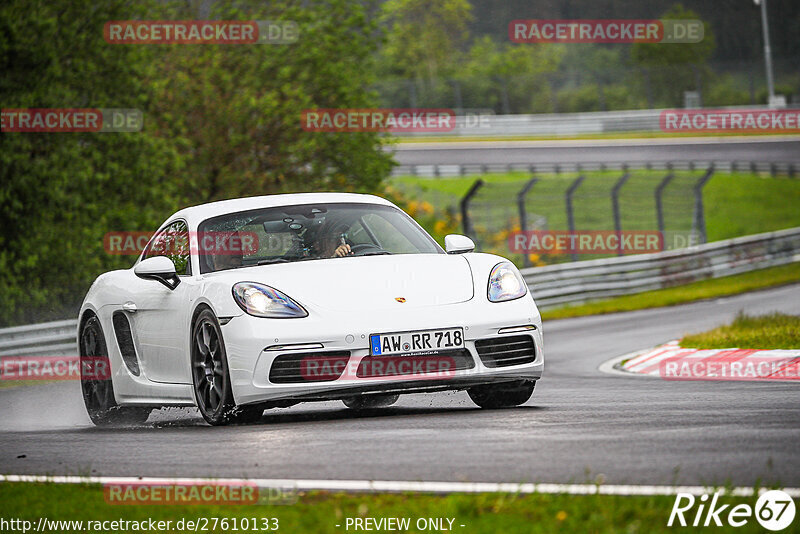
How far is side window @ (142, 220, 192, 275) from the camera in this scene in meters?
8.91

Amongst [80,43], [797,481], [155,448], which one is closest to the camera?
[797,481]

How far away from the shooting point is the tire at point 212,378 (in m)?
7.86

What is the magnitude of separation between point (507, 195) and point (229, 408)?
34038mm

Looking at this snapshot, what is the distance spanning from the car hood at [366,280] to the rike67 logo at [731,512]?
330 cm

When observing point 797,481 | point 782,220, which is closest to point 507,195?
point 782,220

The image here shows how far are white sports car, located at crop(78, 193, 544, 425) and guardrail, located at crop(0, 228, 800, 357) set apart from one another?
15190 millimetres

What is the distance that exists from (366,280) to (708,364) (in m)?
5.30

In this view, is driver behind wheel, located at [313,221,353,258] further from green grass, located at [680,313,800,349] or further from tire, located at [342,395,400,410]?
green grass, located at [680,313,800,349]

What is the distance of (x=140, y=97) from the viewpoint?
85.6 feet

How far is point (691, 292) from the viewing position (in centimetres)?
2548

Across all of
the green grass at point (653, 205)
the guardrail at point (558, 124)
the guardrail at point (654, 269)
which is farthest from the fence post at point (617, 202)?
the guardrail at point (558, 124)

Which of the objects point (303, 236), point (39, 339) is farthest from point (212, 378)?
A: point (39, 339)

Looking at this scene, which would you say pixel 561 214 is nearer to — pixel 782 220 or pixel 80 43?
pixel 782 220

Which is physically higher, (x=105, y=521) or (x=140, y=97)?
(x=140, y=97)
